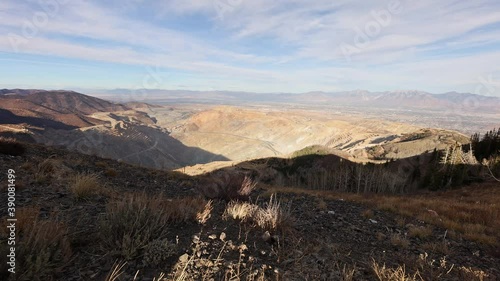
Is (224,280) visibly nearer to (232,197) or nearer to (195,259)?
(195,259)

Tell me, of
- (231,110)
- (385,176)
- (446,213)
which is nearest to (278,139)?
(231,110)

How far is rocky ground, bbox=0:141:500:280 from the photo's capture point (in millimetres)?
3357

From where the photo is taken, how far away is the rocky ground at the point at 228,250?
3.36 m

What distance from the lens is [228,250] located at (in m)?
4.01

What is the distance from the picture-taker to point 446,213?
10664mm

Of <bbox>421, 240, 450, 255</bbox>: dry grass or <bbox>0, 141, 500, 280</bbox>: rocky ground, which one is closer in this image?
<bbox>0, 141, 500, 280</bbox>: rocky ground

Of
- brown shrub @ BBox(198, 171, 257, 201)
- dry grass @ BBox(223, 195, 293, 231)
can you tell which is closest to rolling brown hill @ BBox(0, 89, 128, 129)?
brown shrub @ BBox(198, 171, 257, 201)

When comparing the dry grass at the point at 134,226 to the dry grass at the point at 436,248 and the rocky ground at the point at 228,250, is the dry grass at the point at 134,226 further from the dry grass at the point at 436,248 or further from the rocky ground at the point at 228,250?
the dry grass at the point at 436,248

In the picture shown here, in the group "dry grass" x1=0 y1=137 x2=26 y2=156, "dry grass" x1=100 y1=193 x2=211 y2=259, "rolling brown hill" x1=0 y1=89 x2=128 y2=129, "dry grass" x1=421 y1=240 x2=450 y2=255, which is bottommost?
"rolling brown hill" x1=0 y1=89 x2=128 y2=129

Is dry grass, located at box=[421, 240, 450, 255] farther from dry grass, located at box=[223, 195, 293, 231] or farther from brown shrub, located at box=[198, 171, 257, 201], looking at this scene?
brown shrub, located at box=[198, 171, 257, 201]

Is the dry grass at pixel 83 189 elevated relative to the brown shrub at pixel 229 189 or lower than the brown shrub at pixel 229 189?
elevated

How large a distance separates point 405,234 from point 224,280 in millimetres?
5482

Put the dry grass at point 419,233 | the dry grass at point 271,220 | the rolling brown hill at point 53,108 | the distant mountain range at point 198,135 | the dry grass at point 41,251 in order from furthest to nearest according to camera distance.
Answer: the rolling brown hill at point 53,108, the distant mountain range at point 198,135, the dry grass at point 419,233, the dry grass at point 271,220, the dry grass at point 41,251

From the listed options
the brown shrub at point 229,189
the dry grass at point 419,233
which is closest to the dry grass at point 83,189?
the brown shrub at point 229,189
